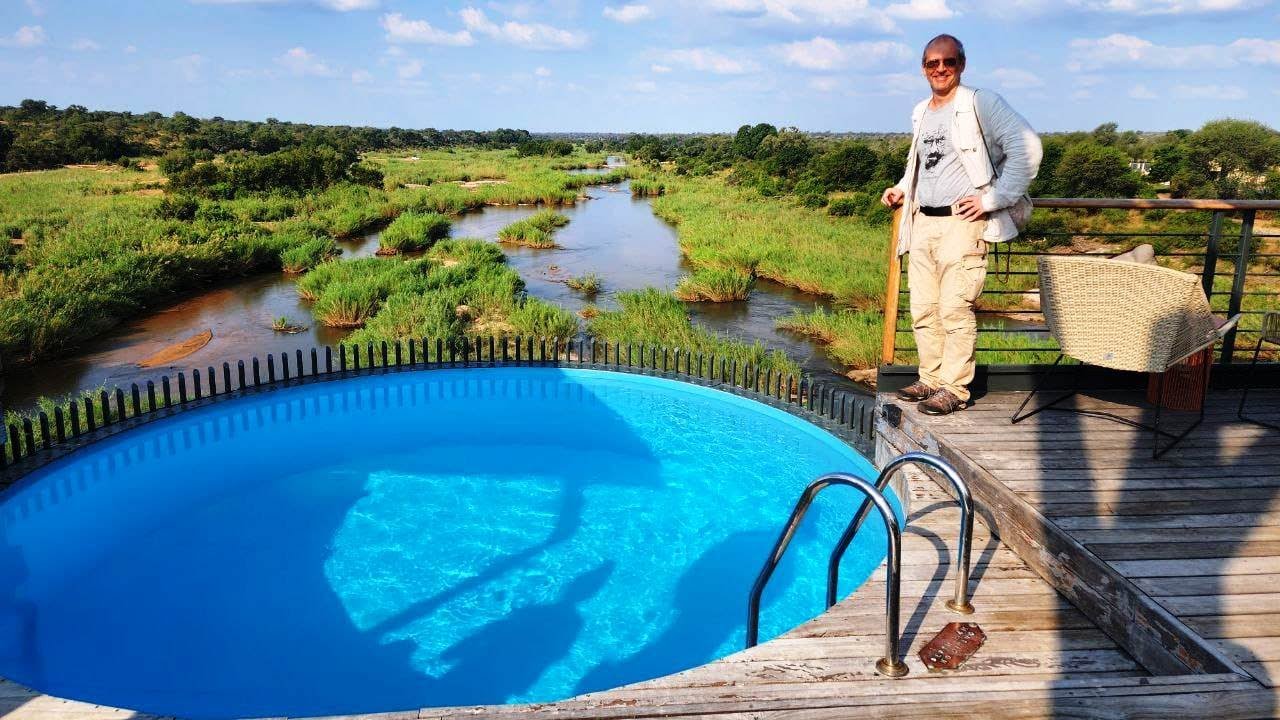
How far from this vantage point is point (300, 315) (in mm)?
12391

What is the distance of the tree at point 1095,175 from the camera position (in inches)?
935

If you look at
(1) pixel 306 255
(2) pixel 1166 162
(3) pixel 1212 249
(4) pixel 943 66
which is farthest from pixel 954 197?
(2) pixel 1166 162

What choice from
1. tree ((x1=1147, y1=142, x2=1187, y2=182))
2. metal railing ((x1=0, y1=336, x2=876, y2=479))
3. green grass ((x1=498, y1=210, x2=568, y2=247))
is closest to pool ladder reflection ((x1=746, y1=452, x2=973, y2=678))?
metal railing ((x1=0, y1=336, x2=876, y2=479))

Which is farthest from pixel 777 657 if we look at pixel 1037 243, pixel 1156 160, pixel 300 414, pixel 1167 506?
pixel 1156 160

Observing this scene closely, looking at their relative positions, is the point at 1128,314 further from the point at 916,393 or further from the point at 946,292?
the point at 916,393

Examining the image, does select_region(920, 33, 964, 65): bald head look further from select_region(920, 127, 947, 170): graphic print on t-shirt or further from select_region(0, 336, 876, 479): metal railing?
select_region(0, 336, 876, 479): metal railing

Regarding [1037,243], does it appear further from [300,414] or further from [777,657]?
[777,657]

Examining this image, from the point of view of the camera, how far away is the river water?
948 cm

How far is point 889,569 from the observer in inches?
89.0

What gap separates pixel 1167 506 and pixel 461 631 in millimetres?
3185

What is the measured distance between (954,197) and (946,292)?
44cm

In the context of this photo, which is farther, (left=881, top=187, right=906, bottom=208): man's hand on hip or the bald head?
(left=881, top=187, right=906, bottom=208): man's hand on hip

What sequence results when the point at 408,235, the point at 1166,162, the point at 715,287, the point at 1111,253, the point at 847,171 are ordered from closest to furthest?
the point at 1111,253 < the point at 715,287 < the point at 408,235 < the point at 847,171 < the point at 1166,162

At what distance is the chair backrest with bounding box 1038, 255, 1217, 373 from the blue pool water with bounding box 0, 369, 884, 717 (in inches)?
67.9
